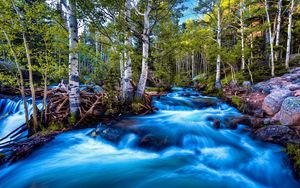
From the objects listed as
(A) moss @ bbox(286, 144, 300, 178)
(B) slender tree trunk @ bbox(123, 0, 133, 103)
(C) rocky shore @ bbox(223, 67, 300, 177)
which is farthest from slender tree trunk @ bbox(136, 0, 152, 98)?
(A) moss @ bbox(286, 144, 300, 178)

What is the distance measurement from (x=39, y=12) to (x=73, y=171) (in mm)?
4544

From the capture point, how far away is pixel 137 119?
759 cm

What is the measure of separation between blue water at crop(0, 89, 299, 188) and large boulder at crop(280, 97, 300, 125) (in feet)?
4.15

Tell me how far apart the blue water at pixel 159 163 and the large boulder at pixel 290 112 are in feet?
4.15

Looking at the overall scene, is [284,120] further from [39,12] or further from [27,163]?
[39,12]

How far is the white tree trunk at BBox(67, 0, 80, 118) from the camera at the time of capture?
6178 mm

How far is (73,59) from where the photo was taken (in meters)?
6.36

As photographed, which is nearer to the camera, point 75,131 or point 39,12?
point 39,12

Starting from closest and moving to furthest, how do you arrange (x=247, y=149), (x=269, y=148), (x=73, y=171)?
(x=73, y=171) → (x=269, y=148) → (x=247, y=149)

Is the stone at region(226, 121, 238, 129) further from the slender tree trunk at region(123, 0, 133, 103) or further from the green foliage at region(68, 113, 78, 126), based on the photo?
A: the green foliage at region(68, 113, 78, 126)

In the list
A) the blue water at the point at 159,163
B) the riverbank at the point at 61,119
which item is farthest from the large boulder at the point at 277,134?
the riverbank at the point at 61,119

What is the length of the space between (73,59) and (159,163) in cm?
446

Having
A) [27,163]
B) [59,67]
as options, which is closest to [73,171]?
[27,163]

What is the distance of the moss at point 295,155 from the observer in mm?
3835
